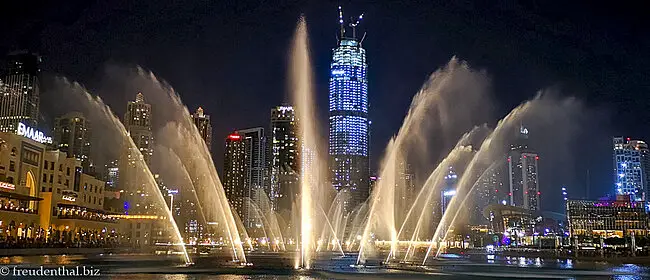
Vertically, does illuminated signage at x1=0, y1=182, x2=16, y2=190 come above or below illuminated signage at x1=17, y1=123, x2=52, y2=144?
below

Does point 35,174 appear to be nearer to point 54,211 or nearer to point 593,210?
point 54,211

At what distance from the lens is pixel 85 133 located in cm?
Result: 19200

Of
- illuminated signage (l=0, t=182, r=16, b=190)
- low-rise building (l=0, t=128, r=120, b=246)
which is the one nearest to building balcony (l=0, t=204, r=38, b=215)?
low-rise building (l=0, t=128, r=120, b=246)

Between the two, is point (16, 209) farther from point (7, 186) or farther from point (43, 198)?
point (43, 198)

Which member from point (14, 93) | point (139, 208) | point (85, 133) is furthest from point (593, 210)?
point (14, 93)

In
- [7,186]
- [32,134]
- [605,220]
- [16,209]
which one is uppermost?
[32,134]

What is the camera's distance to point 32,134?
9588cm

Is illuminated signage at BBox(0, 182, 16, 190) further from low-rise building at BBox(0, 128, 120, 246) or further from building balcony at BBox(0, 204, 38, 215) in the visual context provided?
building balcony at BBox(0, 204, 38, 215)

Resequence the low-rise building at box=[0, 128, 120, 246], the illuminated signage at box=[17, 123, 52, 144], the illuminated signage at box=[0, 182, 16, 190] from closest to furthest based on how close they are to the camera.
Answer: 1. the illuminated signage at box=[0, 182, 16, 190]
2. the low-rise building at box=[0, 128, 120, 246]
3. the illuminated signage at box=[17, 123, 52, 144]

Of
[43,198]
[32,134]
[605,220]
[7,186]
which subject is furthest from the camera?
[605,220]

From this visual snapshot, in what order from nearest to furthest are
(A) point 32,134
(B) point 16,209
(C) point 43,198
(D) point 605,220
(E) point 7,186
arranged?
(E) point 7,186 → (B) point 16,209 → (A) point 32,134 → (C) point 43,198 → (D) point 605,220

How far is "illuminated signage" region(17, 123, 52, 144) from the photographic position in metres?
93.2

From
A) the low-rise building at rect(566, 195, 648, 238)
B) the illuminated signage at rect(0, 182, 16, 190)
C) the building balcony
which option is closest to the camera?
the illuminated signage at rect(0, 182, 16, 190)

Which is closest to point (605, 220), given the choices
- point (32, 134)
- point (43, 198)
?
point (43, 198)
